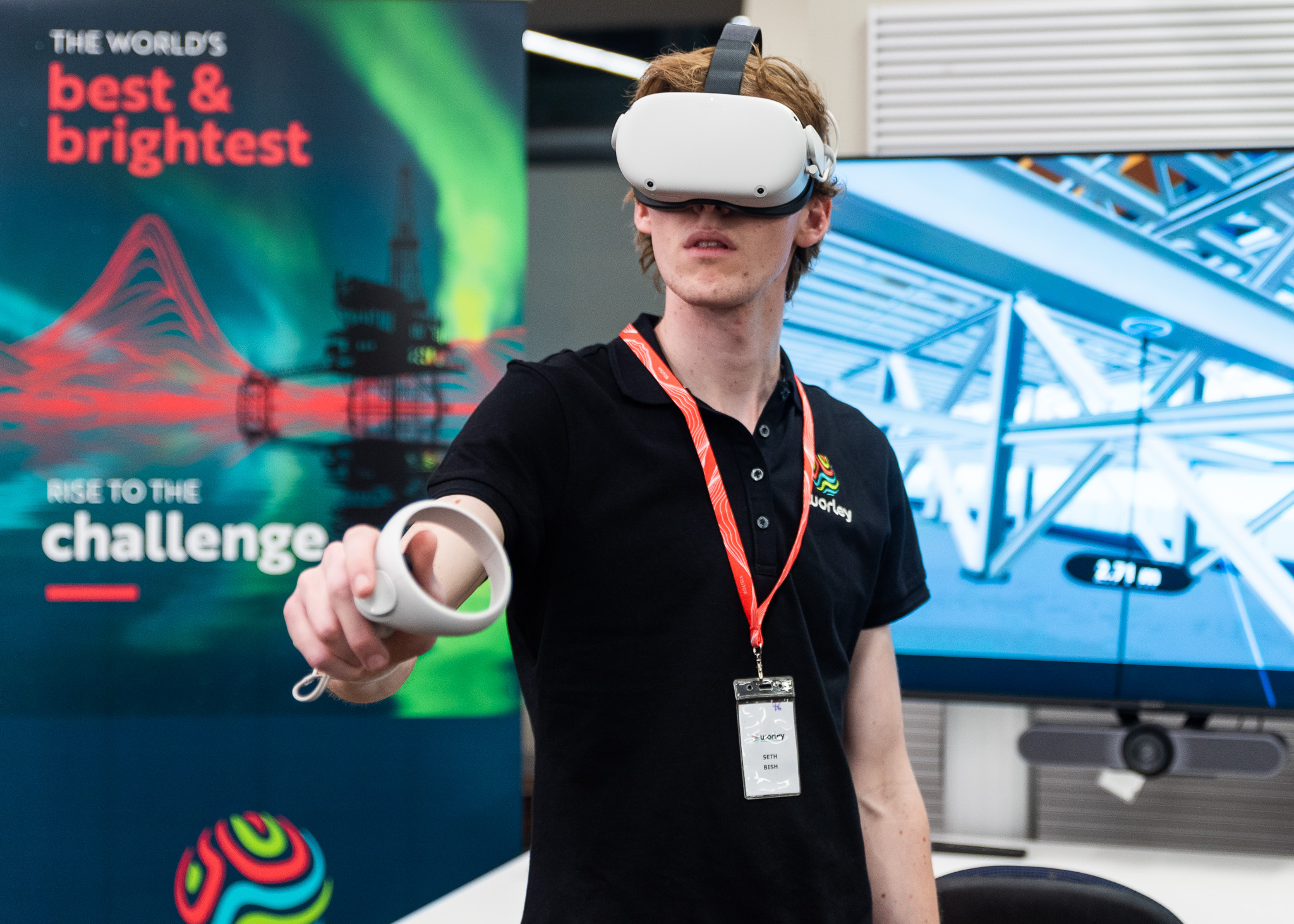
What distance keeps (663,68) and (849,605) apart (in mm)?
674

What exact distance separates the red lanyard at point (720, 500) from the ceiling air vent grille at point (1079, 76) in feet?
5.21

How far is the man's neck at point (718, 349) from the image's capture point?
1.17 metres

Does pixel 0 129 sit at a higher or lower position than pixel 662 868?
higher

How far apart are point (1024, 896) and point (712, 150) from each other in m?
1.23

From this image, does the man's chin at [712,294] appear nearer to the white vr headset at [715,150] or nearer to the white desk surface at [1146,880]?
the white vr headset at [715,150]

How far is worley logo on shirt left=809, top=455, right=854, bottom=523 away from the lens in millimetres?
1216

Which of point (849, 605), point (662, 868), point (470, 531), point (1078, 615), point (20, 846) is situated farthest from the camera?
point (20, 846)

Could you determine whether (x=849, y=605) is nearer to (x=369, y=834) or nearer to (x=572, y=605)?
(x=572, y=605)

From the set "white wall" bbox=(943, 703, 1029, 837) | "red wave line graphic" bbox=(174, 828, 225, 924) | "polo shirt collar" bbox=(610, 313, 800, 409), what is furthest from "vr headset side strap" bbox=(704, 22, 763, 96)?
"red wave line graphic" bbox=(174, 828, 225, 924)

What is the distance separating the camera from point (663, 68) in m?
1.23

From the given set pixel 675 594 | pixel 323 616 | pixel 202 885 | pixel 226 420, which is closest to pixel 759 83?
pixel 675 594

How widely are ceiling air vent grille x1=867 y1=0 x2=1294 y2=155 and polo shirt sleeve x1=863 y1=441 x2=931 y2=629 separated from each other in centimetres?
139

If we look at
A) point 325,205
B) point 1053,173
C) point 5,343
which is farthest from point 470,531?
point 5,343

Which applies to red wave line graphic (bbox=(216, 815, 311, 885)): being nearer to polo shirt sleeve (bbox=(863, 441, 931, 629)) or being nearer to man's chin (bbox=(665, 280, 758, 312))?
polo shirt sleeve (bbox=(863, 441, 931, 629))
